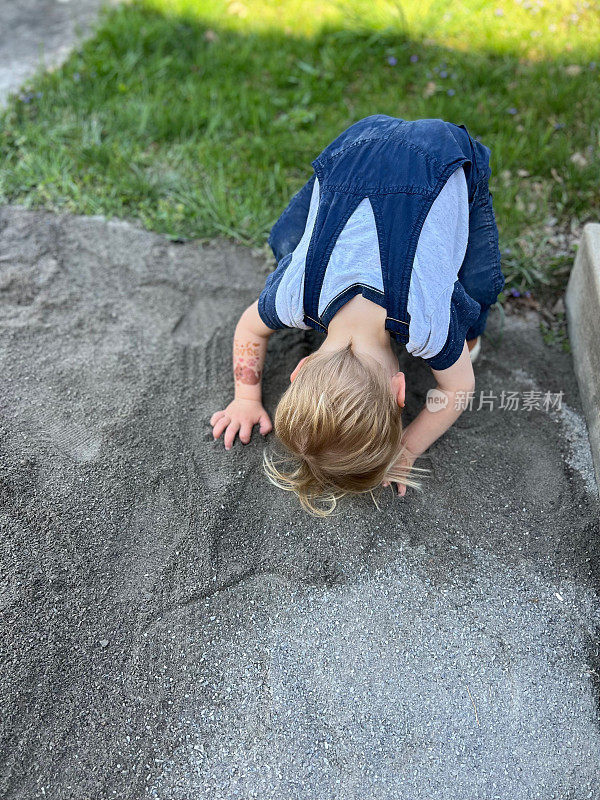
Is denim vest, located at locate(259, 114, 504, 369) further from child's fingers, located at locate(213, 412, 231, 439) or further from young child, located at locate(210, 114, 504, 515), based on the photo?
child's fingers, located at locate(213, 412, 231, 439)

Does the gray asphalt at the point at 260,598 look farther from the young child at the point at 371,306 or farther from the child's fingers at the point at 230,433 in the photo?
the young child at the point at 371,306

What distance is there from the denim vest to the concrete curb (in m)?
0.56

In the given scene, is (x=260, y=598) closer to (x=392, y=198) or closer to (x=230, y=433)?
(x=230, y=433)

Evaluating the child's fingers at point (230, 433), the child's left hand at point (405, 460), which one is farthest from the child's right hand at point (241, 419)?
the child's left hand at point (405, 460)

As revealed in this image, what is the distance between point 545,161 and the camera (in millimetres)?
2977

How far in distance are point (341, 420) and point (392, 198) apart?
2.31 feet

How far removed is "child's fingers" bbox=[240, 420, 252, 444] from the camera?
84.7 inches

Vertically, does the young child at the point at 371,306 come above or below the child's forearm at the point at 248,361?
above

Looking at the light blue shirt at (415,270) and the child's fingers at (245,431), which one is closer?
the light blue shirt at (415,270)

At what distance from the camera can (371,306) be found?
6.25 ft

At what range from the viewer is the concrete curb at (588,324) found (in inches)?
88.4

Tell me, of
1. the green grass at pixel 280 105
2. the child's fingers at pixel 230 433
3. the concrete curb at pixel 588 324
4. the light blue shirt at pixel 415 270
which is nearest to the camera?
the light blue shirt at pixel 415 270

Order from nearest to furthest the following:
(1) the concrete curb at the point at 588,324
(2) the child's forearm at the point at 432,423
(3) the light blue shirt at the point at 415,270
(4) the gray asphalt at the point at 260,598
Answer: (4) the gray asphalt at the point at 260,598, (3) the light blue shirt at the point at 415,270, (2) the child's forearm at the point at 432,423, (1) the concrete curb at the point at 588,324

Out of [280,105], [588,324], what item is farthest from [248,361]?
[280,105]
